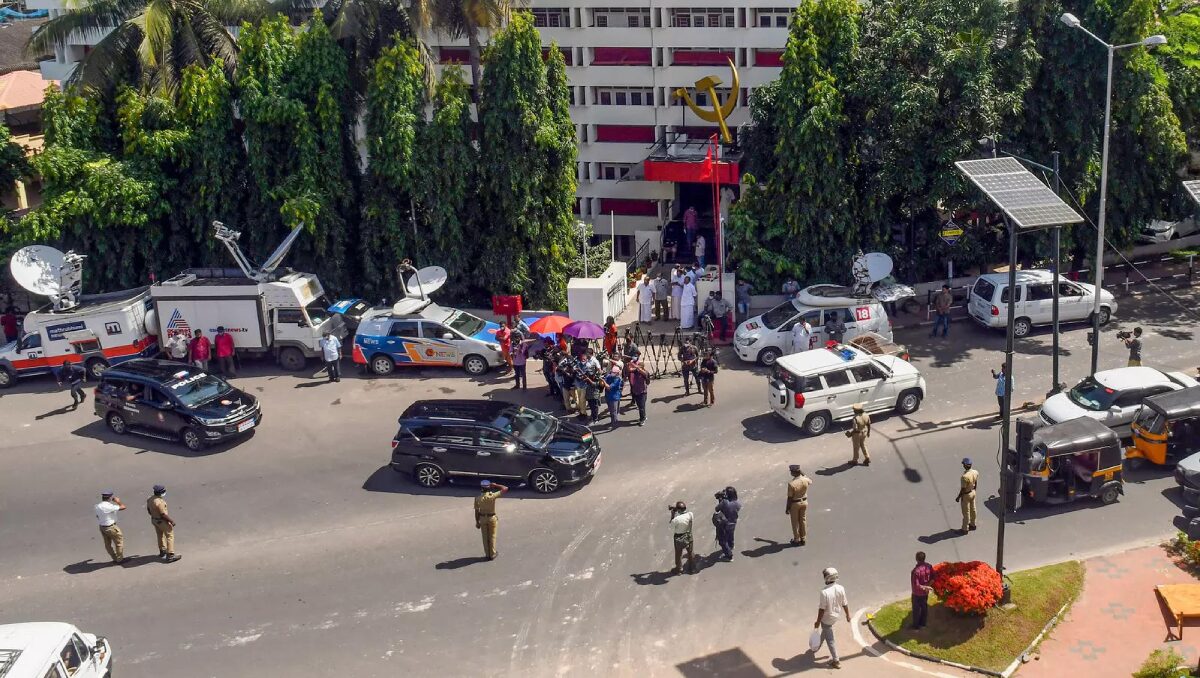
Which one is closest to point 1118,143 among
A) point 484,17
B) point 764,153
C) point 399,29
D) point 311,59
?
point 764,153

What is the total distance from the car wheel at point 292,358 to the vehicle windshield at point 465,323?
13.0 feet

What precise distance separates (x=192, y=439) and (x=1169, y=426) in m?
19.7

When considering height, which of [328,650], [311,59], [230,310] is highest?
[311,59]

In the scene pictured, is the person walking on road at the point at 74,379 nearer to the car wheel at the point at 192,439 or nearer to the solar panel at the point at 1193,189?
the car wheel at the point at 192,439

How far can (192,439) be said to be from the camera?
25984 mm

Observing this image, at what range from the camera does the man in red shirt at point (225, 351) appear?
98.5 ft

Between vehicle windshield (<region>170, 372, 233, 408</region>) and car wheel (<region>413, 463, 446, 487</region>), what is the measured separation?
5.60 m

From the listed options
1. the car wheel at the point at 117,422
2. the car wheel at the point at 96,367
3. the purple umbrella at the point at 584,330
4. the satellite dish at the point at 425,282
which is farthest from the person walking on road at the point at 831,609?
the car wheel at the point at 96,367

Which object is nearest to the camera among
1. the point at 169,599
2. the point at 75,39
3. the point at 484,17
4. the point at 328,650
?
the point at 328,650

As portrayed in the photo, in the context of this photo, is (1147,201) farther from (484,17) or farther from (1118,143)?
(484,17)

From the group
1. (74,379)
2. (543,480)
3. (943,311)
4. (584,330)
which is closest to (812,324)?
(943,311)

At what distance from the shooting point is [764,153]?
33.5 m

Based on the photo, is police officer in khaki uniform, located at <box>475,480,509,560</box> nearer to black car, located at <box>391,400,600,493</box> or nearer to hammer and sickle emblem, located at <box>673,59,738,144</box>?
black car, located at <box>391,400,600,493</box>

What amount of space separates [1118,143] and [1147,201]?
1899 millimetres
